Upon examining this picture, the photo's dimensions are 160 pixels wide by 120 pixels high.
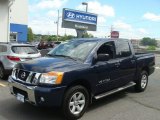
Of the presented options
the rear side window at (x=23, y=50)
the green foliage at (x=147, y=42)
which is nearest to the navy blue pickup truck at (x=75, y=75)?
the rear side window at (x=23, y=50)

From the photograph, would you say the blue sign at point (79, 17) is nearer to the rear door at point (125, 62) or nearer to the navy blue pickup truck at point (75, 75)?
the rear door at point (125, 62)

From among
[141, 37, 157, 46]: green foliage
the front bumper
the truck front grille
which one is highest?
the truck front grille

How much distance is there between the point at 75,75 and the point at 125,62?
92.6 inches

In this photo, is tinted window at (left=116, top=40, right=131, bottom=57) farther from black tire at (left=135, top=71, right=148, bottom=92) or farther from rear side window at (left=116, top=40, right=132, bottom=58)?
black tire at (left=135, top=71, right=148, bottom=92)

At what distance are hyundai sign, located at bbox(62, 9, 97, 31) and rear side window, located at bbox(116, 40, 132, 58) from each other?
22.1m

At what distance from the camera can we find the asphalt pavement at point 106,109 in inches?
245

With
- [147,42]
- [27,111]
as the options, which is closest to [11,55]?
[27,111]

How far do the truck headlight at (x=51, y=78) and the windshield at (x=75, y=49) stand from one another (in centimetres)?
107

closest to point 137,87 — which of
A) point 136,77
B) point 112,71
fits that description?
point 136,77

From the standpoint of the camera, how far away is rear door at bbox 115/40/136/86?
7.66 meters

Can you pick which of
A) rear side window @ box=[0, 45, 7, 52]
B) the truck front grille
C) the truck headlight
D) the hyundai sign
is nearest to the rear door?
the truck headlight

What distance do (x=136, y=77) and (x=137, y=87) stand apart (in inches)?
19.1

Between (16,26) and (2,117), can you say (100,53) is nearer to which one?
(2,117)

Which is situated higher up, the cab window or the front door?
the cab window
